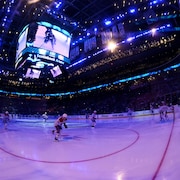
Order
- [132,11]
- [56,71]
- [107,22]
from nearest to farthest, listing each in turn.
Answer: [132,11], [107,22], [56,71]

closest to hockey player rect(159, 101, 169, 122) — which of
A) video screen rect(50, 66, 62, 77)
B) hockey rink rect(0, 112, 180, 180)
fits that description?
hockey rink rect(0, 112, 180, 180)

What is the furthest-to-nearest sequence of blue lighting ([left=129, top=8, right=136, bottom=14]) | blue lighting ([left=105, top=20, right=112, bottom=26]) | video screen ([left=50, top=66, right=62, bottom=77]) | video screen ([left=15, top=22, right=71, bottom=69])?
video screen ([left=50, top=66, right=62, bottom=77]) → blue lighting ([left=105, top=20, right=112, bottom=26]) → blue lighting ([left=129, top=8, right=136, bottom=14]) → video screen ([left=15, top=22, right=71, bottom=69])

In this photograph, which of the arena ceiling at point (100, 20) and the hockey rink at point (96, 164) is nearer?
the hockey rink at point (96, 164)

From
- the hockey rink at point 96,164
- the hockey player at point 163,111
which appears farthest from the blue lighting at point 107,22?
the hockey rink at point 96,164

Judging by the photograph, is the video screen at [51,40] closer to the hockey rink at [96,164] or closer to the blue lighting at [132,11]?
the blue lighting at [132,11]

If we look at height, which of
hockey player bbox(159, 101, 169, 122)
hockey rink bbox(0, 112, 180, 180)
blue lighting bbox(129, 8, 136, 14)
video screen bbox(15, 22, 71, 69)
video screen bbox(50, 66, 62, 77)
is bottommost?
hockey rink bbox(0, 112, 180, 180)

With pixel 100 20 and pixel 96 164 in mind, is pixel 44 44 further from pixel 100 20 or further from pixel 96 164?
pixel 96 164

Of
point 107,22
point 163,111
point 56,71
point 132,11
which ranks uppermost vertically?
point 107,22

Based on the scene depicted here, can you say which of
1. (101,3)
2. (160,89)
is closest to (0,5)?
(101,3)

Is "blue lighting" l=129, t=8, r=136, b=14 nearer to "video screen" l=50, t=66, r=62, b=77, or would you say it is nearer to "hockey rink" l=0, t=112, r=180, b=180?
"video screen" l=50, t=66, r=62, b=77

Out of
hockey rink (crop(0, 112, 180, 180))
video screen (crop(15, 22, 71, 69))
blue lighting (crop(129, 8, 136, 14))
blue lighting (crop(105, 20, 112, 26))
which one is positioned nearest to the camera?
hockey rink (crop(0, 112, 180, 180))

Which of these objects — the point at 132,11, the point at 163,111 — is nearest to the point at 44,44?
the point at 132,11

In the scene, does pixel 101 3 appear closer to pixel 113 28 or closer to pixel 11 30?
pixel 113 28

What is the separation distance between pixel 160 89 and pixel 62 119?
53.4 feet
